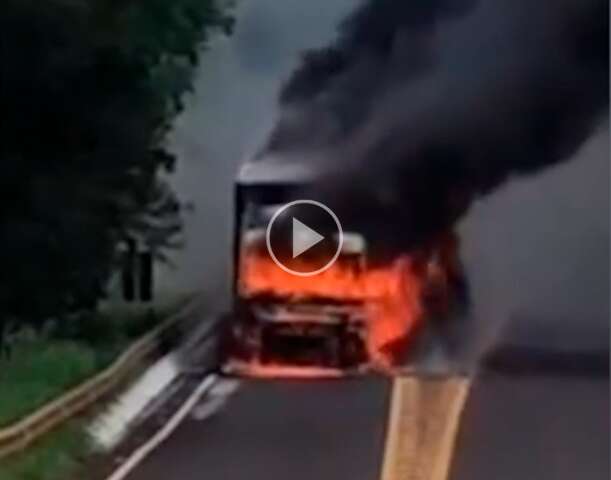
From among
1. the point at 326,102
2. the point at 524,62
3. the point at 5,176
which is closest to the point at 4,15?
the point at 5,176

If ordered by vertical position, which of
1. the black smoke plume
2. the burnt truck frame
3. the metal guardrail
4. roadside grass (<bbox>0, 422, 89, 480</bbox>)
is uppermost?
the black smoke plume

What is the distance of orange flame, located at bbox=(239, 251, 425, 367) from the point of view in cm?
94

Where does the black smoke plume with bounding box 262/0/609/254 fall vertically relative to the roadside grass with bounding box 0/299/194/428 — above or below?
above

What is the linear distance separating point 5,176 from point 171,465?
0.70 ft

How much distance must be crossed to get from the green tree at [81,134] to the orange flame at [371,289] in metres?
0.06

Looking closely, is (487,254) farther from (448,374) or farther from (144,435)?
(144,435)

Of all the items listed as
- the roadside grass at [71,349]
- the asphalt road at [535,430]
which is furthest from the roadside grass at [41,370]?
the asphalt road at [535,430]

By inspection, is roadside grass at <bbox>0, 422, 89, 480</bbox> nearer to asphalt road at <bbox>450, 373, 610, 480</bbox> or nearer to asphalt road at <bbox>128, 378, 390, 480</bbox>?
asphalt road at <bbox>128, 378, 390, 480</bbox>

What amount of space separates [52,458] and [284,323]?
0.55 ft

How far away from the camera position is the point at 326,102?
942 millimetres

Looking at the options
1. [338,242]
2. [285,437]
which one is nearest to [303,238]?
[338,242]

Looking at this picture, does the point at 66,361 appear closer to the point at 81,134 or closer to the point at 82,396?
the point at 82,396

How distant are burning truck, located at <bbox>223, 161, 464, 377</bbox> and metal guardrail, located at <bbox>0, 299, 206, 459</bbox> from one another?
0.04 m

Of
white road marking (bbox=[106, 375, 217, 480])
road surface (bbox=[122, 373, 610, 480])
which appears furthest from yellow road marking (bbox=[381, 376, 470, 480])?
white road marking (bbox=[106, 375, 217, 480])
